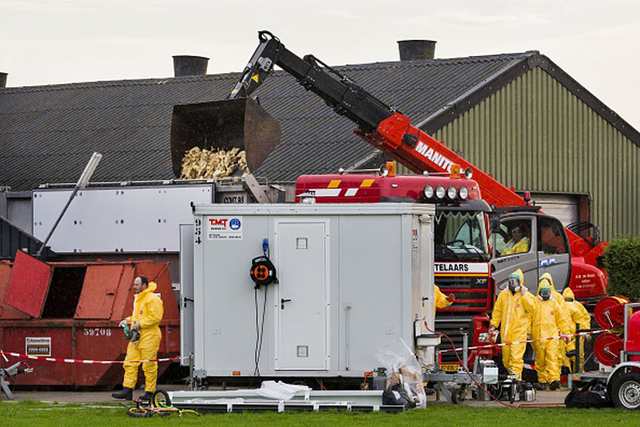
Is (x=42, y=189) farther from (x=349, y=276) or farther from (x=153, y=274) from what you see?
(x=349, y=276)

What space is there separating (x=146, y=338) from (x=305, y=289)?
244 cm

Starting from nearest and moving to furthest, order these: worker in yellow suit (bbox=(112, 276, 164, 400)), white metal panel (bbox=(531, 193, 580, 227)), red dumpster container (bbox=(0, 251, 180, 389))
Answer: worker in yellow suit (bbox=(112, 276, 164, 400)) → red dumpster container (bbox=(0, 251, 180, 389)) → white metal panel (bbox=(531, 193, 580, 227))

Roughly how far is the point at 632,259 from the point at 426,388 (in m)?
9.82

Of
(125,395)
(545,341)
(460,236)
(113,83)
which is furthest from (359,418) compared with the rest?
(113,83)

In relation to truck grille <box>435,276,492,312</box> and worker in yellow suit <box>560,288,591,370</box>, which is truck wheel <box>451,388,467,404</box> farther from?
worker in yellow suit <box>560,288,591,370</box>

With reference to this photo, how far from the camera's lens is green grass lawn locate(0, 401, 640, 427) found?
1305 cm

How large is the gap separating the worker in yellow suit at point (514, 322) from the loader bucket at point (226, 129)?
212 inches

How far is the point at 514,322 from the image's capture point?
56.1 feet

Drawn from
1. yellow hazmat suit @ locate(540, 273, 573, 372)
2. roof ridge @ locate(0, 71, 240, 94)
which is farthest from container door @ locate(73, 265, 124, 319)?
roof ridge @ locate(0, 71, 240, 94)

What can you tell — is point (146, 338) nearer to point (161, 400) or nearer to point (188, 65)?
point (161, 400)

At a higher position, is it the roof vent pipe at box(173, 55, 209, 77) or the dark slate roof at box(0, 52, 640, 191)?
the roof vent pipe at box(173, 55, 209, 77)

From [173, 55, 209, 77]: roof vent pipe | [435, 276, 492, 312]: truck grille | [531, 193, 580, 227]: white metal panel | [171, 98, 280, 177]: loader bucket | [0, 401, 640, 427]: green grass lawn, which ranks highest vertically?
[173, 55, 209, 77]: roof vent pipe

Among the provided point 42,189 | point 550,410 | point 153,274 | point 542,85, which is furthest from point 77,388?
point 542,85

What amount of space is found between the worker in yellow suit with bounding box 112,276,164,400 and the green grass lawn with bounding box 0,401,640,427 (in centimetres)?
115
